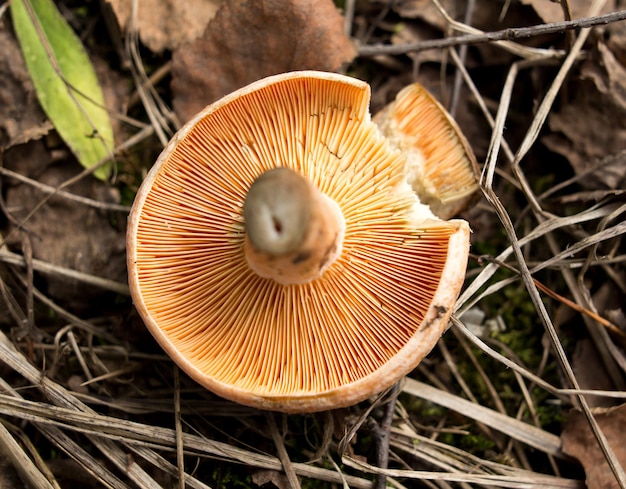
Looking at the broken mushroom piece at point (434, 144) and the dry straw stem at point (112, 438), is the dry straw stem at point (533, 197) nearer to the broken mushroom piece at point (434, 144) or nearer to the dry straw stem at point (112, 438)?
the broken mushroom piece at point (434, 144)

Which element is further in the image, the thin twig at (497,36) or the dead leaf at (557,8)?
the dead leaf at (557,8)

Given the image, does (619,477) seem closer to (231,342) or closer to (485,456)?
(485,456)

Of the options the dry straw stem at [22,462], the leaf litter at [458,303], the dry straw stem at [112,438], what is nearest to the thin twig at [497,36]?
the leaf litter at [458,303]

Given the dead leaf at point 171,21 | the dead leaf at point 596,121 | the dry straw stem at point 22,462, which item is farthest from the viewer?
the dead leaf at point 171,21

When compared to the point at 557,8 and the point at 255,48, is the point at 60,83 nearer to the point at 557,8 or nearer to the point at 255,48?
the point at 255,48

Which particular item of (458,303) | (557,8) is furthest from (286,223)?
(557,8)

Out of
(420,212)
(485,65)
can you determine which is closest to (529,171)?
(485,65)
